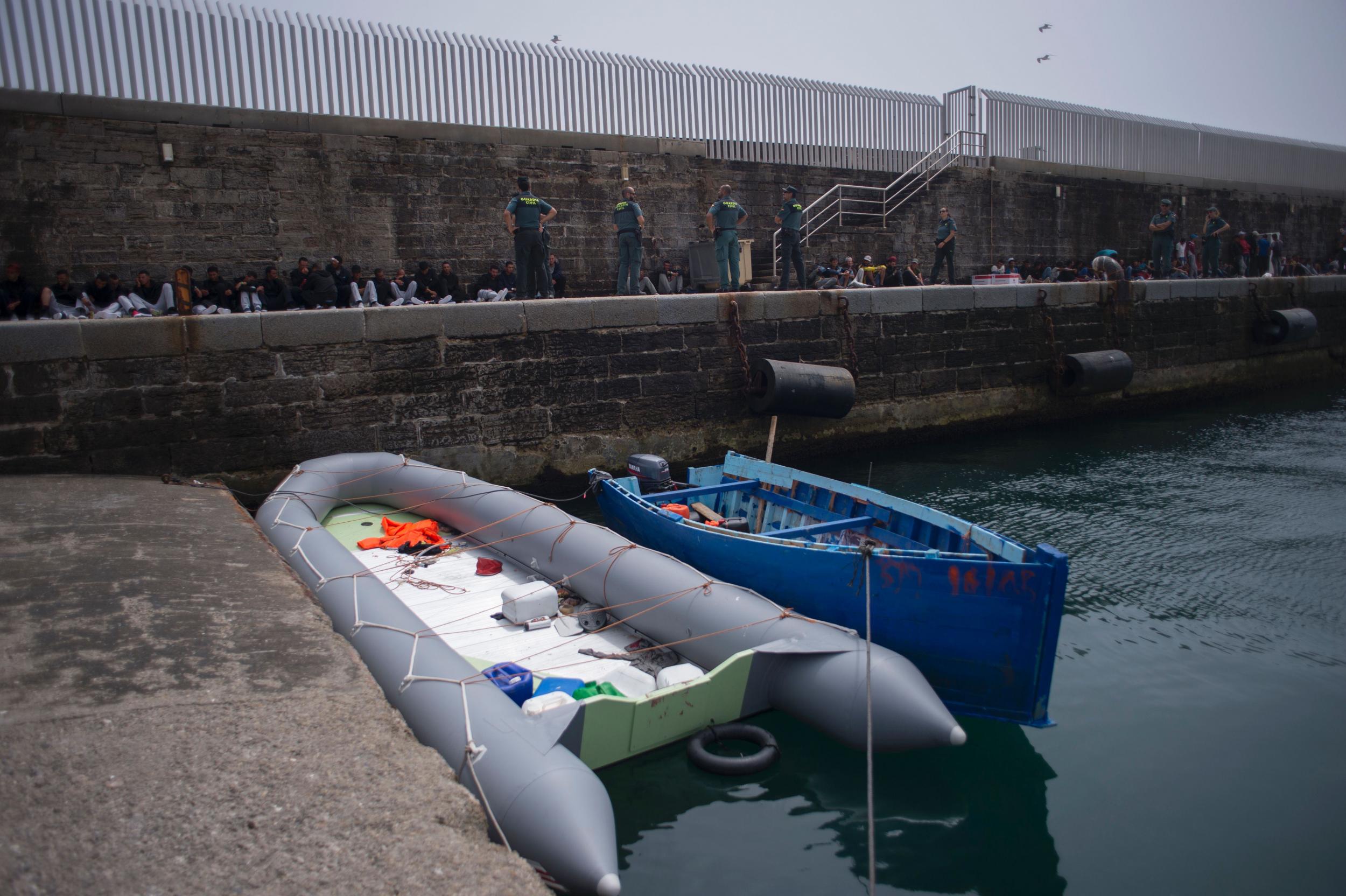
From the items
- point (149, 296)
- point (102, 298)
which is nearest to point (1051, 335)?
point (149, 296)

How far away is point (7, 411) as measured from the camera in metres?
6.57

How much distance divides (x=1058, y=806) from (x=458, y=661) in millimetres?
2672

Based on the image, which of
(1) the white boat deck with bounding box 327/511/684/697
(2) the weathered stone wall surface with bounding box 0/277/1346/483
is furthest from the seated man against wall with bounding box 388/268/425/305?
(1) the white boat deck with bounding box 327/511/684/697

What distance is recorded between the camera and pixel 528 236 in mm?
9547

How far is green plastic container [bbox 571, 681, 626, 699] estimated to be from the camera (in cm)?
390

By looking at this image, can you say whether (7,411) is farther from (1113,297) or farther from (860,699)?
(1113,297)

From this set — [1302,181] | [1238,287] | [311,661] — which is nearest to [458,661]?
[311,661]

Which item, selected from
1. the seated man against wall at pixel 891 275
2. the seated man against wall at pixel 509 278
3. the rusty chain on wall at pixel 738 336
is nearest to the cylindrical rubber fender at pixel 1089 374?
the seated man against wall at pixel 891 275

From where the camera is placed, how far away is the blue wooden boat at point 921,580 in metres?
4.01

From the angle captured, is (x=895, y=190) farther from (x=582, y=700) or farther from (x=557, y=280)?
(x=582, y=700)

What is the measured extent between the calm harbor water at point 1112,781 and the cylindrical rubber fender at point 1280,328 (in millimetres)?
11735

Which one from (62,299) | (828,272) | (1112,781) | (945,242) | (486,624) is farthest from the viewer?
(828,272)

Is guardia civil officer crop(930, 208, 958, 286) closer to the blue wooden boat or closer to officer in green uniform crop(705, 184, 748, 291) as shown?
officer in green uniform crop(705, 184, 748, 291)

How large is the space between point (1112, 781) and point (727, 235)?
8527 millimetres
